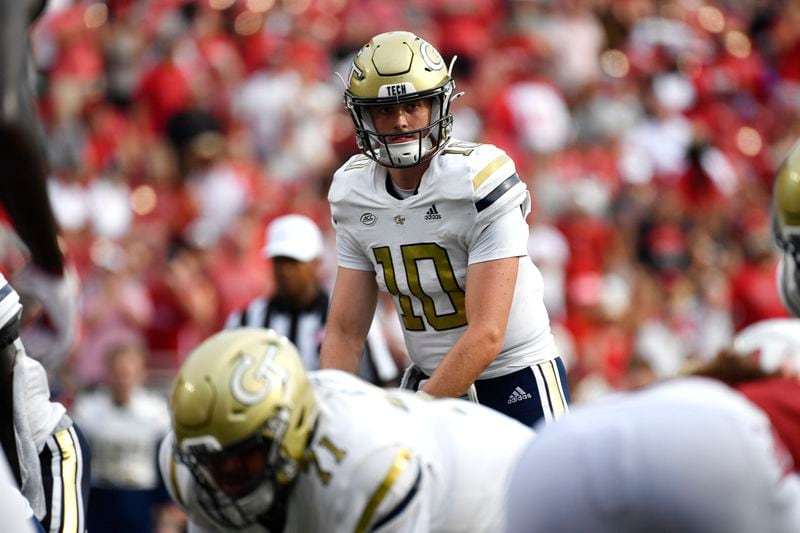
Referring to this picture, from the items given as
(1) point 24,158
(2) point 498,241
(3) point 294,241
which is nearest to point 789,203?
(2) point 498,241

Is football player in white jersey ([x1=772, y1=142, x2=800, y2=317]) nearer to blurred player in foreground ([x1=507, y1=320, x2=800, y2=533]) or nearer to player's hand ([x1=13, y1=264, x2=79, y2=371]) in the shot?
blurred player in foreground ([x1=507, y1=320, x2=800, y2=533])

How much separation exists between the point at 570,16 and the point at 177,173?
5.42 metres

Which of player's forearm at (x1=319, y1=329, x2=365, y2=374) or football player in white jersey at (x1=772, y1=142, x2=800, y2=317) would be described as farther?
player's forearm at (x1=319, y1=329, x2=365, y2=374)

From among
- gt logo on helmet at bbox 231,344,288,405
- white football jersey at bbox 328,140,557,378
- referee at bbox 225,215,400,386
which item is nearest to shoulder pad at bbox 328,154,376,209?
white football jersey at bbox 328,140,557,378

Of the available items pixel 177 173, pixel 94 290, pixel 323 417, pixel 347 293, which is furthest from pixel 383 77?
pixel 177 173

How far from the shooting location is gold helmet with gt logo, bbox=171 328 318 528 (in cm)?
318

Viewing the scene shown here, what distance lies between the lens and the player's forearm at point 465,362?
428 centimetres

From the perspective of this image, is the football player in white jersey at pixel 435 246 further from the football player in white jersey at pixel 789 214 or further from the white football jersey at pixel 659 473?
the white football jersey at pixel 659 473

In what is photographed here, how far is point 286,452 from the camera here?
3.23 metres

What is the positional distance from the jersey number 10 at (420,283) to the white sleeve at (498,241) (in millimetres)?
118

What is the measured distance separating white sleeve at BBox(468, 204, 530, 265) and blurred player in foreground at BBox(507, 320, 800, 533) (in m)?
2.06

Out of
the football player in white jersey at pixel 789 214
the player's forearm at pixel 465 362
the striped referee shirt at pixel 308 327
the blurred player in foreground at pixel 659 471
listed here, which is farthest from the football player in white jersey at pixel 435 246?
the striped referee shirt at pixel 308 327

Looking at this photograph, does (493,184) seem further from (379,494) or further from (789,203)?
(379,494)

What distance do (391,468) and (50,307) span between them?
1.52m
